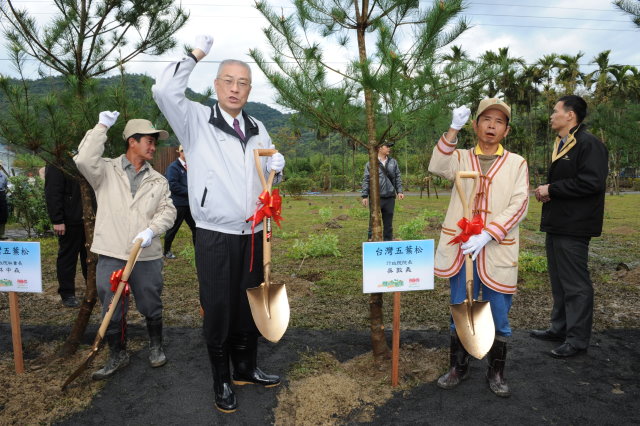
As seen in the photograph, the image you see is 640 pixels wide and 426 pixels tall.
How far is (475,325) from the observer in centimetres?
244

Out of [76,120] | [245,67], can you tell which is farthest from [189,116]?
[76,120]

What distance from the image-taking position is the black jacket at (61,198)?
4160 millimetres

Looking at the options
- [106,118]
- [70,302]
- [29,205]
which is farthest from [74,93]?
[29,205]

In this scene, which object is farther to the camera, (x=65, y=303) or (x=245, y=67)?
(x=65, y=303)

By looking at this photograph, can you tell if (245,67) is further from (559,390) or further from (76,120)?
(559,390)

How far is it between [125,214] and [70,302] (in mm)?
2231

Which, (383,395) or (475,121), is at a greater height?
(475,121)

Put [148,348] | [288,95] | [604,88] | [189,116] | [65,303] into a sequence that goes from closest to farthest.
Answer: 1. [189,116]
2. [288,95]
3. [148,348]
4. [65,303]
5. [604,88]

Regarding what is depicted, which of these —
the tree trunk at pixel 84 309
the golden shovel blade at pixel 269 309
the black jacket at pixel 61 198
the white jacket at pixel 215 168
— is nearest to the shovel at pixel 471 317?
the golden shovel blade at pixel 269 309

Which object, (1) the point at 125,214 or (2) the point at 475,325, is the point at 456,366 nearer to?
(2) the point at 475,325

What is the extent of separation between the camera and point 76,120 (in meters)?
2.90

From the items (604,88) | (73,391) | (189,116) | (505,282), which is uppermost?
(604,88)

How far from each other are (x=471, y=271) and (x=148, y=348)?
2.45m

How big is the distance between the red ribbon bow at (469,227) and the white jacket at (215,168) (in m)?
1.20
